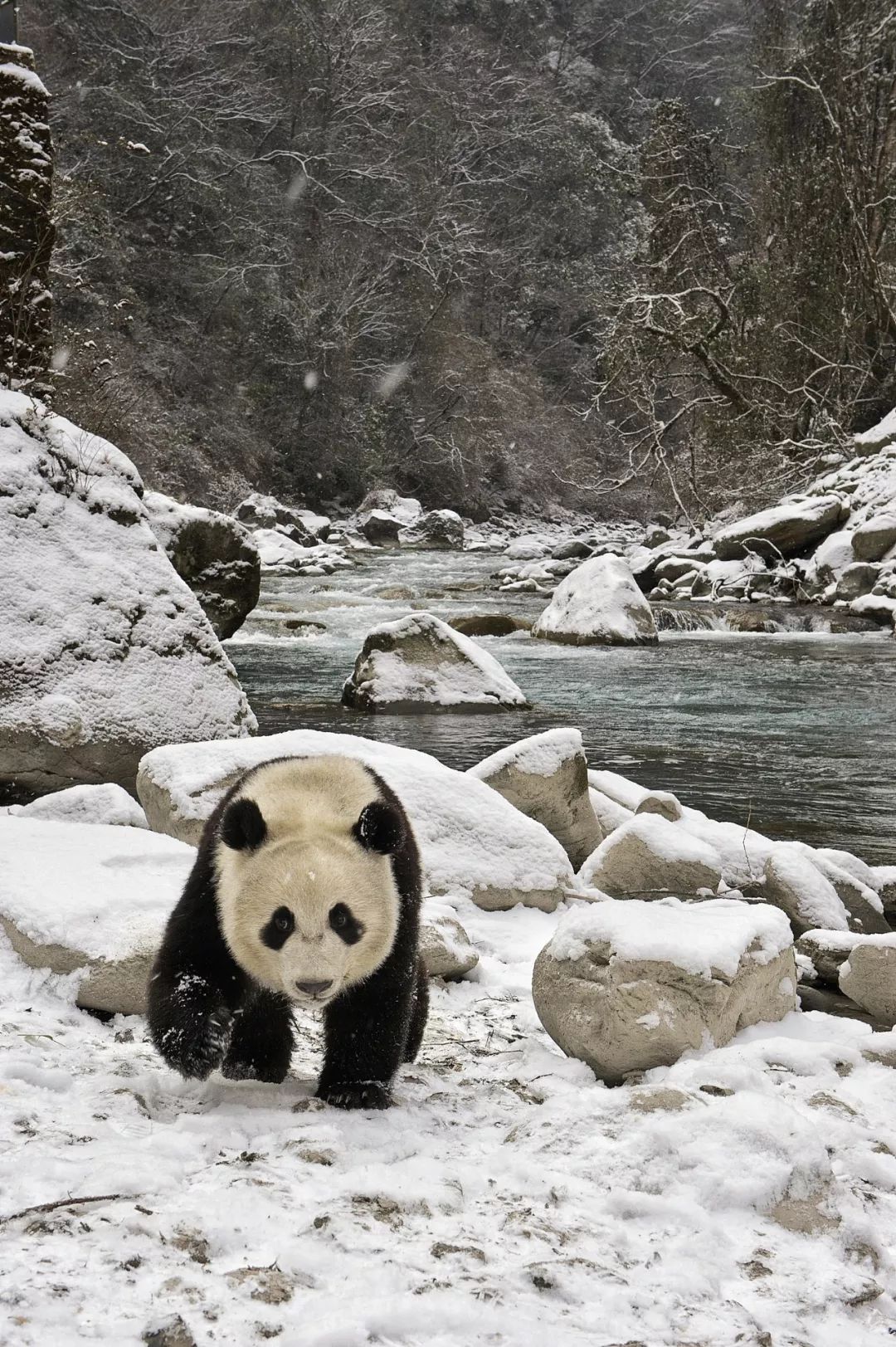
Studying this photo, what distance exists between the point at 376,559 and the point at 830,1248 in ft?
76.6

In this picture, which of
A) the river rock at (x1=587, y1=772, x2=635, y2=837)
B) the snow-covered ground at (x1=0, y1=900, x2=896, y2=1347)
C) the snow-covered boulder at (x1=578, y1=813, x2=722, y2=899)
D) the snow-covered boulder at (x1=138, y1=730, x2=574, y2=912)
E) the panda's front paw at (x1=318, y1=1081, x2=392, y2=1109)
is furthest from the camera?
the river rock at (x1=587, y1=772, x2=635, y2=837)

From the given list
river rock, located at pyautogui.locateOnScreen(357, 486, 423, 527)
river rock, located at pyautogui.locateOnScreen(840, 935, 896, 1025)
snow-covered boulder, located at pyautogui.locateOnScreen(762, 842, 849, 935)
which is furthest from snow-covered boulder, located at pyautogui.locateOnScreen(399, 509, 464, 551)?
river rock, located at pyautogui.locateOnScreen(840, 935, 896, 1025)

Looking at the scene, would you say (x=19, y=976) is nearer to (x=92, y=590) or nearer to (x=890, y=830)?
(x=92, y=590)

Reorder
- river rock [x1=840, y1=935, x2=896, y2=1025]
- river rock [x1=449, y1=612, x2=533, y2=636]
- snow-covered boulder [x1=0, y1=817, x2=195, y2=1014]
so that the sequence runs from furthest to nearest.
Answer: river rock [x1=449, y1=612, x2=533, y2=636], river rock [x1=840, y1=935, x2=896, y2=1025], snow-covered boulder [x1=0, y1=817, x2=195, y2=1014]

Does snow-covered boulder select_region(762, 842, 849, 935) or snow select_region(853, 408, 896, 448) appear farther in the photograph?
snow select_region(853, 408, 896, 448)

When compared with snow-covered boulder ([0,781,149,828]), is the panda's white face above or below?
above

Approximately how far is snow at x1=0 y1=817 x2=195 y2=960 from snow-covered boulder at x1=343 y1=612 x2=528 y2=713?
5.84 m

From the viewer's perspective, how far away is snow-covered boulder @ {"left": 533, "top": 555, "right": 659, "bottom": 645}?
14070mm

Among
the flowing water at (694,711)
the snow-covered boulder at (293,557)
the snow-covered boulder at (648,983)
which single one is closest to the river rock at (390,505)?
the snow-covered boulder at (293,557)

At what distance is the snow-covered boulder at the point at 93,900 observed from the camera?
10.00ft

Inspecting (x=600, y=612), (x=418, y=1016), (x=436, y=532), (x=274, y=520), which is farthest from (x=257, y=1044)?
(x=436, y=532)

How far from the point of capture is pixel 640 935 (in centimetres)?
305

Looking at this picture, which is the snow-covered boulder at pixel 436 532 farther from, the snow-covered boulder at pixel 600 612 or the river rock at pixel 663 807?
the river rock at pixel 663 807

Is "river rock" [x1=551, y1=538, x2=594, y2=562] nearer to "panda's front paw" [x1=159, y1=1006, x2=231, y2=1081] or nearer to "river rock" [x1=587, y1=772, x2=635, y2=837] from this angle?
"river rock" [x1=587, y1=772, x2=635, y2=837]
